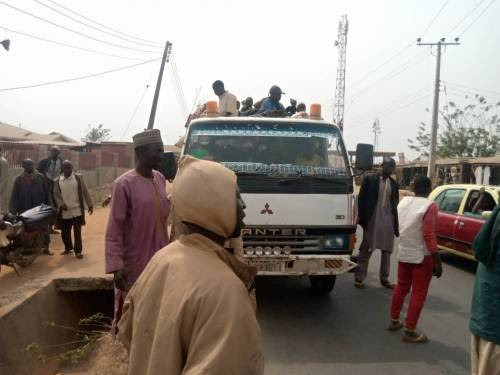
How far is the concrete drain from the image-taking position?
14.5ft

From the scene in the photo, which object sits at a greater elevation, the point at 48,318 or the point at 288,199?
the point at 288,199

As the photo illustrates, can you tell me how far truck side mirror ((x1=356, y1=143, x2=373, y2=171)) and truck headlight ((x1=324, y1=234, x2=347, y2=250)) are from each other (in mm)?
959

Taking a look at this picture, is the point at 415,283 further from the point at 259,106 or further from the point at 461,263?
the point at 461,263

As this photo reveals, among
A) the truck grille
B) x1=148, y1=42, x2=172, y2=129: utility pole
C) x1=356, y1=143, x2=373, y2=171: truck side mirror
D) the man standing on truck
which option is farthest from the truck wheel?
x1=148, y1=42, x2=172, y2=129: utility pole

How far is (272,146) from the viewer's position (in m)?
5.33

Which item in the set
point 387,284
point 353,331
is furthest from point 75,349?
A: point 387,284

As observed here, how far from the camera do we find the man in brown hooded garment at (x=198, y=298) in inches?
46.4

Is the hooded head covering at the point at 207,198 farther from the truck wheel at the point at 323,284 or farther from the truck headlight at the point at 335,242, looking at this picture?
the truck wheel at the point at 323,284

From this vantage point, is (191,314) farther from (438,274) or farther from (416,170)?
(416,170)

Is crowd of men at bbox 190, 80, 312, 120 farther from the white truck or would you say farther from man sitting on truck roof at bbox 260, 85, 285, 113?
the white truck

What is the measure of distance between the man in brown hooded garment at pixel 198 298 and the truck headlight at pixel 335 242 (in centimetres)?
368

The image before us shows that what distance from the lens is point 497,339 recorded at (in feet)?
8.45

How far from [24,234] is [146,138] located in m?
4.28

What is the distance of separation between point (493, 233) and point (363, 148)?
2.97m
